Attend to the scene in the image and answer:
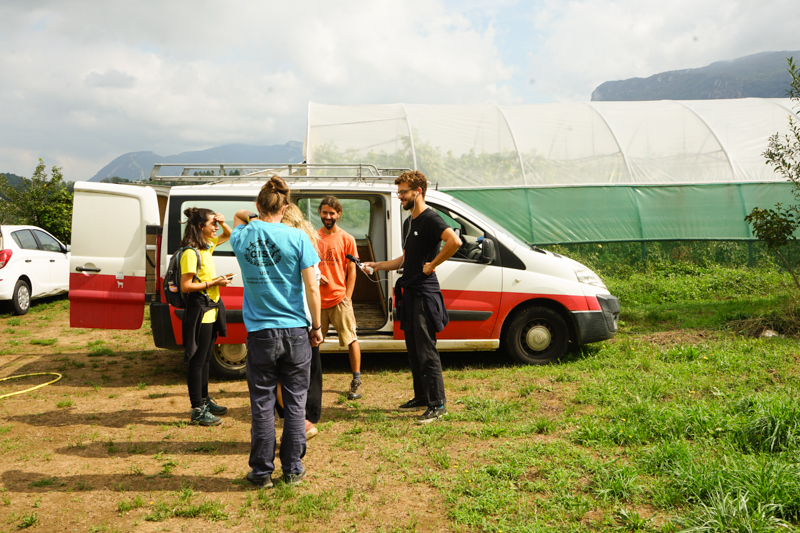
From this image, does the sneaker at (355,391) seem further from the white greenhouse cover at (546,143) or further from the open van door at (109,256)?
the white greenhouse cover at (546,143)

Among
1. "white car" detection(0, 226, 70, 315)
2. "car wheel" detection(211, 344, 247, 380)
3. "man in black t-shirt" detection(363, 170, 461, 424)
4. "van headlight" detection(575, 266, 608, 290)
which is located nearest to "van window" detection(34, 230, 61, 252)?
"white car" detection(0, 226, 70, 315)

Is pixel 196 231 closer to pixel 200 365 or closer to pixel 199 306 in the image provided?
pixel 199 306

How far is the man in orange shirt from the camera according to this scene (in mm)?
5062

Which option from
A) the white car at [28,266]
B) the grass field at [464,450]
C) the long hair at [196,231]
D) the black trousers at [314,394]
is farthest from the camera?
the white car at [28,266]

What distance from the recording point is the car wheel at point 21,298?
10.2 meters

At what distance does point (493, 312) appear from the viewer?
598cm

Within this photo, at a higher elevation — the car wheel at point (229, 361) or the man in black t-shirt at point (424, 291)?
the man in black t-shirt at point (424, 291)

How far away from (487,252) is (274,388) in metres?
2.98

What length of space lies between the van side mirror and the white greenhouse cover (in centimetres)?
666

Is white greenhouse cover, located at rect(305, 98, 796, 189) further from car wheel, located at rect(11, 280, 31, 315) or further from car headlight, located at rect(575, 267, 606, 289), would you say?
car headlight, located at rect(575, 267, 606, 289)

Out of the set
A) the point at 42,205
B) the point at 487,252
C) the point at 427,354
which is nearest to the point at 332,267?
the point at 427,354

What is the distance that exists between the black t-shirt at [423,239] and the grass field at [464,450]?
1294mm

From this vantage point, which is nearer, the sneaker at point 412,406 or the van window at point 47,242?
the sneaker at point 412,406

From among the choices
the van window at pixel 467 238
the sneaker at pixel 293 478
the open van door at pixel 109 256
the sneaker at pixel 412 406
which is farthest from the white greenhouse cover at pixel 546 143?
the sneaker at pixel 293 478
